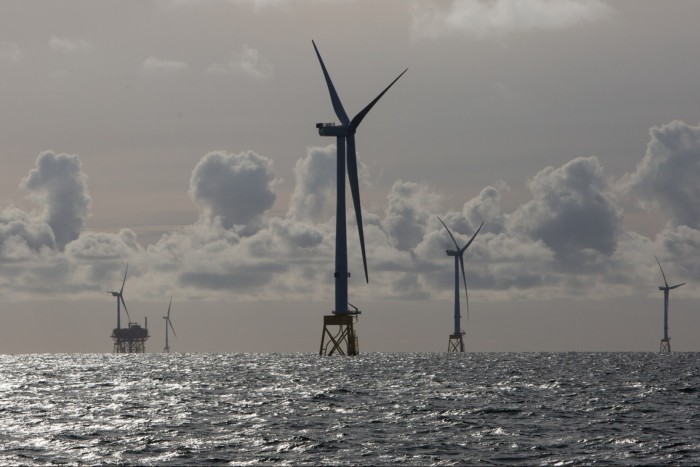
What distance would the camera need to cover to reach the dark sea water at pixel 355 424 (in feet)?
189

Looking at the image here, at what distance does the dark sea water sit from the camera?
189 feet

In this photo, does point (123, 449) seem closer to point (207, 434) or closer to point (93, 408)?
point (207, 434)

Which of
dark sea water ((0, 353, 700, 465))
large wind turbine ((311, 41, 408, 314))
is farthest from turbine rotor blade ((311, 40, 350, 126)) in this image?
dark sea water ((0, 353, 700, 465))

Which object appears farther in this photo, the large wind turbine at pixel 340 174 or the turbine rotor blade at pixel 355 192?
the large wind turbine at pixel 340 174

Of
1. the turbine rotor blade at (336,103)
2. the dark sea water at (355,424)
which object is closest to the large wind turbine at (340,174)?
the turbine rotor blade at (336,103)

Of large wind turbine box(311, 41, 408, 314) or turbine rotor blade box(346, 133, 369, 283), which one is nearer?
turbine rotor blade box(346, 133, 369, 283)

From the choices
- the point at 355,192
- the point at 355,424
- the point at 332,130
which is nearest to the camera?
the point at 355,424

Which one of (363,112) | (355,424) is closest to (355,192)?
(363,112)

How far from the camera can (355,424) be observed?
7319cm

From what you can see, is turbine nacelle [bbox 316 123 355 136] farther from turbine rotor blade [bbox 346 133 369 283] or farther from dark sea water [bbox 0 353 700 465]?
dark sea water [bbox 0 353 700 465]

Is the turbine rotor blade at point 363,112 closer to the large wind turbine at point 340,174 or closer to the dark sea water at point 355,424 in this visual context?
the large wind turbine at point 340,174

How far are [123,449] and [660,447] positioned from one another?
28075 mm

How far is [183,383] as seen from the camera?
134 m

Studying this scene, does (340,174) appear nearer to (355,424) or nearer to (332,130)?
(332,130)
